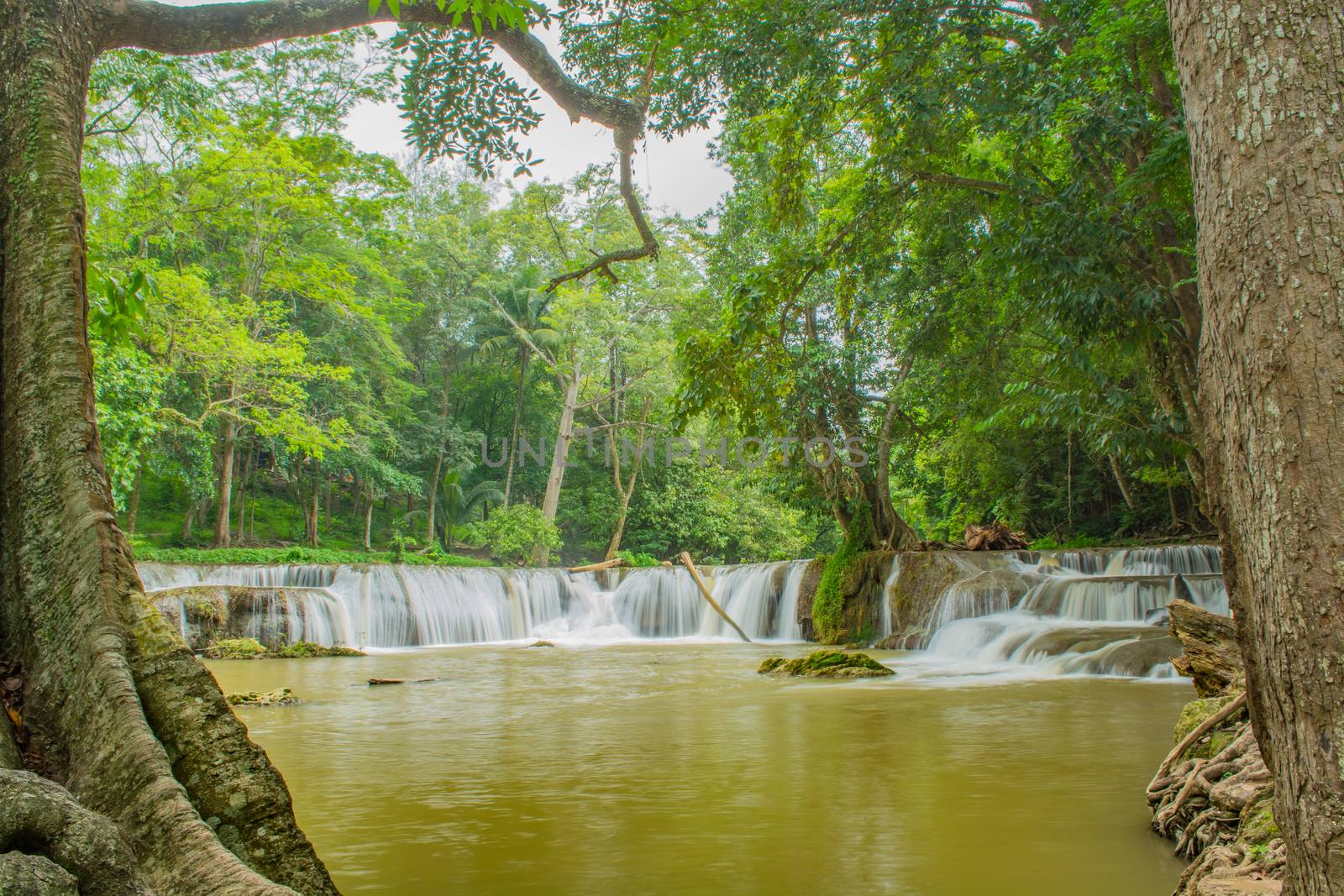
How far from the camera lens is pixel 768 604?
17156 millimetres

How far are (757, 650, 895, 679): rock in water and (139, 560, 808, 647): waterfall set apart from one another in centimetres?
660

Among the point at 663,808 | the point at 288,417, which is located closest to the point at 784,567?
the point at 288,417

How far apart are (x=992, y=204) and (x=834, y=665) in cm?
505

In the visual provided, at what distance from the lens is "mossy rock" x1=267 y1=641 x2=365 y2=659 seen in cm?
1325

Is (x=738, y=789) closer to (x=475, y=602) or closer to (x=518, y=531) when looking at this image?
(x=475, y=602)

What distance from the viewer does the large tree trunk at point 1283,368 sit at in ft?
5.37

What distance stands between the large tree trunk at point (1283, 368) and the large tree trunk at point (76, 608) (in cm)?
198

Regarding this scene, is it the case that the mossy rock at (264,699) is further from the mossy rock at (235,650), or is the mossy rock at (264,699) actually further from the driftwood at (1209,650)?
the driftwood at (1209,650)

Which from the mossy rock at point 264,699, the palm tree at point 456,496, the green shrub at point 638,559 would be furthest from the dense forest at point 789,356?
the green shrub at point 638,559

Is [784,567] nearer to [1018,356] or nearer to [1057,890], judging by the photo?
[1018,356]

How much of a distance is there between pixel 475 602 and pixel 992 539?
9990mm

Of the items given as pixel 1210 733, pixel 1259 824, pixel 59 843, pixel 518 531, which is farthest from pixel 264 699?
pixel 518 531

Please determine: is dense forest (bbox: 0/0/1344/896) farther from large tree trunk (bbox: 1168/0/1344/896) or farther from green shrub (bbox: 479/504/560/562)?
green shrub (bbox: 479/504/560/562)

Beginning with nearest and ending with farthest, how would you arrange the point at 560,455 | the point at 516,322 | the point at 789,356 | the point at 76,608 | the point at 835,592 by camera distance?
the point at 76,608
the point at 789,356
the point at 835,592
the point at 560,455
the point at 516,322
